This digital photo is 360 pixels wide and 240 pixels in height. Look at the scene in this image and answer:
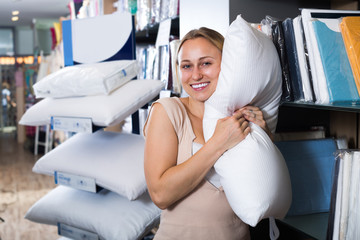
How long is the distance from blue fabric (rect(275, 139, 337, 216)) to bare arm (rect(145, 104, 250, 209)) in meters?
0.36

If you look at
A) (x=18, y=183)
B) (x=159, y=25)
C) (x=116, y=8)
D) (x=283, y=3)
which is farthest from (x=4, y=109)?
(x=283, y=3)

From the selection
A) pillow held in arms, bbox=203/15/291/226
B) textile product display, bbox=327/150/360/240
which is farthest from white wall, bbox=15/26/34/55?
textile product display, bbox=327/150/360/240

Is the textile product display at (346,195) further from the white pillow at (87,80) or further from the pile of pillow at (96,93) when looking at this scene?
the white pillow at (87,80)

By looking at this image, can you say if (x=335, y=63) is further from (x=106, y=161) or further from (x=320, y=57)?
(x=106, y=161)

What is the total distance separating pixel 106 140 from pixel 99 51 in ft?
1.63

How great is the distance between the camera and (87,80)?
1690mm

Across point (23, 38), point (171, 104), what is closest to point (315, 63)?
point (171, 104)

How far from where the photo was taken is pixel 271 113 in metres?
1.18

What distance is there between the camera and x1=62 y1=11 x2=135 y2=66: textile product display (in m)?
2.04

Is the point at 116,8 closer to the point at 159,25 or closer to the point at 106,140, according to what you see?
A: the point at 159,25

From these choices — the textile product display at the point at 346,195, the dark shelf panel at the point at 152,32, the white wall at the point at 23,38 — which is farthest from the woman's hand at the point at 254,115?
the white wall at the point at 23,38

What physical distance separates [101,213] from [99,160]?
0.78 feet

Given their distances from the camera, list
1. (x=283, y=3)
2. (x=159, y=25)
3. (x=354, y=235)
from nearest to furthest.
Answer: (x=354, y=235) → (x=283, y=3) → (x=159, y=25)

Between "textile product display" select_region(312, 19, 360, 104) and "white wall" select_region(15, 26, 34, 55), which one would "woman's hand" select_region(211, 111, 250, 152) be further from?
"white wall" select_region(15, 26, 34, 55)
